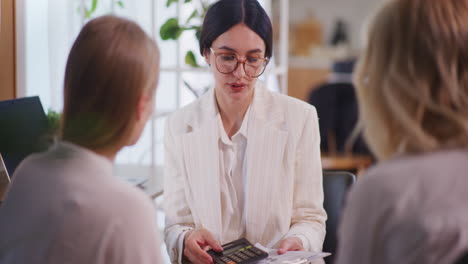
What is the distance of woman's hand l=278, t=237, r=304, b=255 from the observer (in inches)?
67.1

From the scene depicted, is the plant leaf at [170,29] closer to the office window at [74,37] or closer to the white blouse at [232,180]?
the office window at [74,37]

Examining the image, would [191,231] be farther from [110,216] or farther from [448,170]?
[448,170]

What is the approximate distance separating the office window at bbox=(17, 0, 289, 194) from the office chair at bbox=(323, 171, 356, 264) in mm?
850

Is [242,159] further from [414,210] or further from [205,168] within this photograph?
[414,210]

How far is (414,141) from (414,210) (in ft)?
0.40

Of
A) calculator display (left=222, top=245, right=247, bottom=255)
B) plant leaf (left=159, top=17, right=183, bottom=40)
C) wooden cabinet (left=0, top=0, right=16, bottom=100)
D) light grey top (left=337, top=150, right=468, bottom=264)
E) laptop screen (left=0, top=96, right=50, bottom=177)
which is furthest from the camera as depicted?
plant leaf (left=159, top=17, right=183, bottom=40)

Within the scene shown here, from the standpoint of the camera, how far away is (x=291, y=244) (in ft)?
5.64

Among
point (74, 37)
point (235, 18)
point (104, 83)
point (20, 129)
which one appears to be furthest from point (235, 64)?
point (74, 37)

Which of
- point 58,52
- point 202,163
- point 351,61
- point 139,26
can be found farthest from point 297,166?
point 351,61

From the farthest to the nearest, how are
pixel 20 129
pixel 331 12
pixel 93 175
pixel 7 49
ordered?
pixel 331 12 < pixel 7 49 < pixel 20 129 < pixel 93 175

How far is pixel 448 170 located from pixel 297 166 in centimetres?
105

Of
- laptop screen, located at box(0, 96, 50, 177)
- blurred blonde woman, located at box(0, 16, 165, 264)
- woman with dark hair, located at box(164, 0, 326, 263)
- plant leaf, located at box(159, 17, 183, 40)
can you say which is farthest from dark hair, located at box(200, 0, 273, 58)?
plant leaf, located at box(159, 17, 183, 40)

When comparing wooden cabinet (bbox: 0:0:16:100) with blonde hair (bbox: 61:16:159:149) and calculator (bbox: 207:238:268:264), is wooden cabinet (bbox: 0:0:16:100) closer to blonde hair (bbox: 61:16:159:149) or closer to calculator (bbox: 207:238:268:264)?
calculator (bbox: 207:238:268:264)

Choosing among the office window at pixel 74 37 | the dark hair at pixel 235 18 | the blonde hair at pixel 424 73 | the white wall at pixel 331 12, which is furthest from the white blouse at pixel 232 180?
the white wall at pixel 331 12
